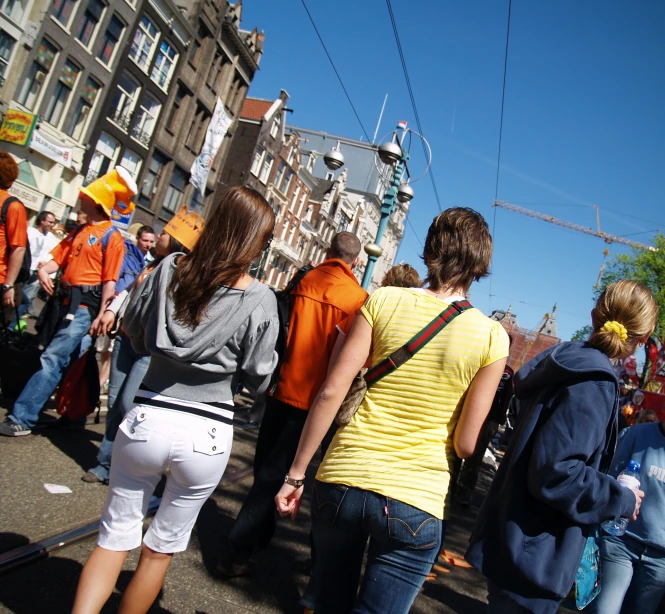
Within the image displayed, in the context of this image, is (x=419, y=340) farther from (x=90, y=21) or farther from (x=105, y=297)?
(x=90, y=21)

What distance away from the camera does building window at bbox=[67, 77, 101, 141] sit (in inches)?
920

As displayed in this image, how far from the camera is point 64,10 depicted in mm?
21609

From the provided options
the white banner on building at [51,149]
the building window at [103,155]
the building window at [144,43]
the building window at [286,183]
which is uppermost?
the building window at [286,183]

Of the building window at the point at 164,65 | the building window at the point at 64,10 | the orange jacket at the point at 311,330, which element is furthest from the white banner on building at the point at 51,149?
the orange jacket at the point at 311,330

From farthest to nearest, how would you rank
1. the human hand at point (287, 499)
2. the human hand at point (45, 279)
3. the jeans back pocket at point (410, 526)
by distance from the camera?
the human hand at point (45, 279) → the human hand at point (287, 499) → the jeans back pocket at point (410, 526)

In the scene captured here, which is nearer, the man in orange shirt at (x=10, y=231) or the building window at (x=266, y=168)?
the man in orange shirt at (x=10, y=231)

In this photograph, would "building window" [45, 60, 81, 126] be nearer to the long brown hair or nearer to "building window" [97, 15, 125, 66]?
"building window" [97, 15, 125, 66]

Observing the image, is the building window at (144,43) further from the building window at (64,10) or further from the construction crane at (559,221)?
the construction crane at (559,221)

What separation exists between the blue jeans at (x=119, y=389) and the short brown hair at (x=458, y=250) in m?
2.35

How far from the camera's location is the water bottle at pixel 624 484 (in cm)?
219

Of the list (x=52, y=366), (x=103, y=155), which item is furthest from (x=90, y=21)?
(x=52, y=366)

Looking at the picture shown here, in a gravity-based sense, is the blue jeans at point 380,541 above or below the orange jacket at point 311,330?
below

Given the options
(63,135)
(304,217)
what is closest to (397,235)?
(304,217)

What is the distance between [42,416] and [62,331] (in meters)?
0.95
